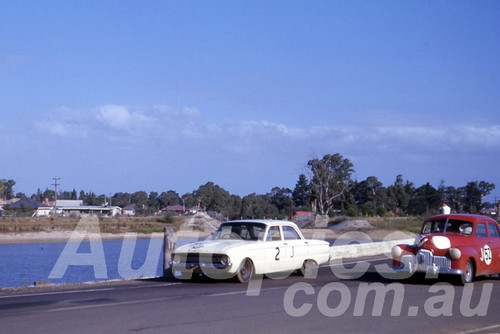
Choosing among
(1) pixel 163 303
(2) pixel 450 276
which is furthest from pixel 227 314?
(2) pixel 450 276

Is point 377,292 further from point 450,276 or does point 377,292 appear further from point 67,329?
point 67,329

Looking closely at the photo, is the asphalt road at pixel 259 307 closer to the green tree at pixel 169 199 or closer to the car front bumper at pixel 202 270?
the car front bumper at pixel 202 270

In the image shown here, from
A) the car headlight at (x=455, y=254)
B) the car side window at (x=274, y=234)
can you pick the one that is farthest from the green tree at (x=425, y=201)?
the car headlight at (x=455, y=254)

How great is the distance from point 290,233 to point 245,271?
2.34m

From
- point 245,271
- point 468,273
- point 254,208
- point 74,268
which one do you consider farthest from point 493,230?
point 254,208

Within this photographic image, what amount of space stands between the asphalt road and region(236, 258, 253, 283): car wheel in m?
0.17

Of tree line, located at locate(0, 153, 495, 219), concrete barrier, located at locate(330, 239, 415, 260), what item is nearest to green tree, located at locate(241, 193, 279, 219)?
tree line, located at locate(0, 153, 495, 219)

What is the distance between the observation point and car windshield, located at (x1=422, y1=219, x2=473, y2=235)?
17016mm

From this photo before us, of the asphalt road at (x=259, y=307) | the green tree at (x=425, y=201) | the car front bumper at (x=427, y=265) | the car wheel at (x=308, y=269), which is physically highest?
the green tree at (x=425, y=201)

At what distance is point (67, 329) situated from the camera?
9.81m

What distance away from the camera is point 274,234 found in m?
17.5

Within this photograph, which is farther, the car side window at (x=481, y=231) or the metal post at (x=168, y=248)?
the metal post at (x=168, y=248)

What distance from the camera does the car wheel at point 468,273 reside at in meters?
15.9

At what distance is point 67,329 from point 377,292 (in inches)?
277
